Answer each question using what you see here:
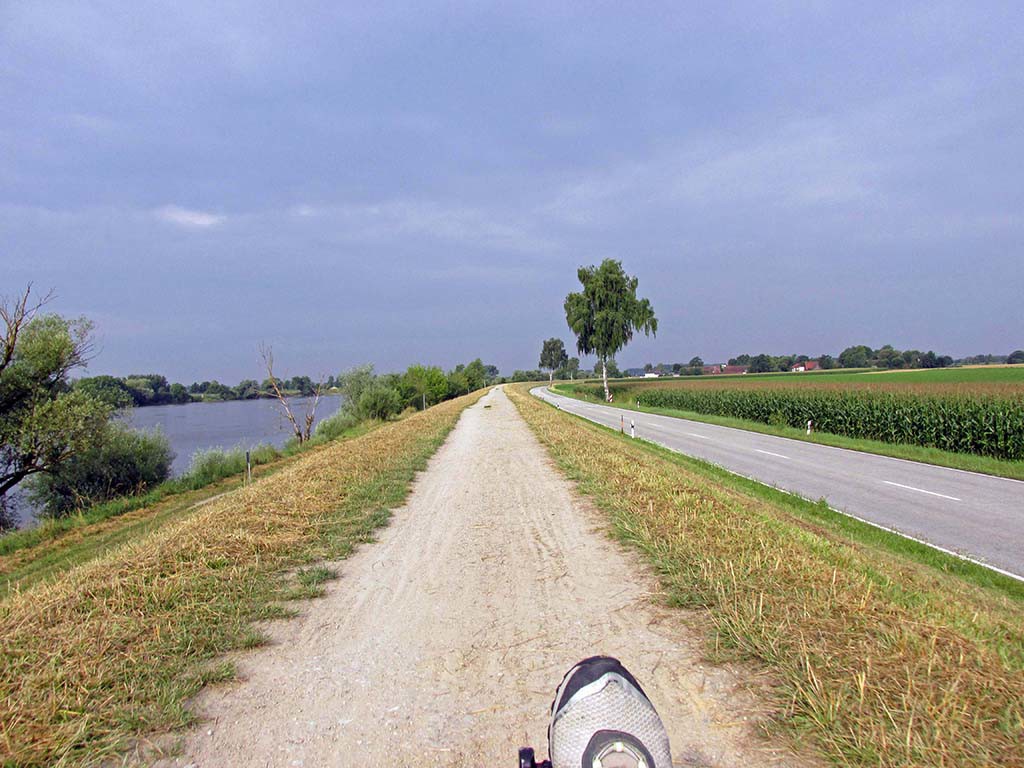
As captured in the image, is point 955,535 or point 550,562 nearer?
point 550,562

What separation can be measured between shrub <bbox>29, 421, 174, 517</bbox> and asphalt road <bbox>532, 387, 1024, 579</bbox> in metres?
19.3

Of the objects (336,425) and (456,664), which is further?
(336,425)

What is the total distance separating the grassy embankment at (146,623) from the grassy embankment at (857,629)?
3237mm

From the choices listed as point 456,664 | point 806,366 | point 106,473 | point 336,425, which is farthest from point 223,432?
point 806,366

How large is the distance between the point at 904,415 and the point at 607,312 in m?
33.0

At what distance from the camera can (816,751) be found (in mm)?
2518

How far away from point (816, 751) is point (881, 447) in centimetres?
2027

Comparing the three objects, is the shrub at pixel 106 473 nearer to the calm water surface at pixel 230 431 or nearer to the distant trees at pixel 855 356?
the calm water surface at pixel 230 431

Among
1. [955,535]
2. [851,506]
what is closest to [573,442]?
[851,506]

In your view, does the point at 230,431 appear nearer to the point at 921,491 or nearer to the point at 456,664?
the point at 921,491

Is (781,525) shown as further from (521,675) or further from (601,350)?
(601,350)

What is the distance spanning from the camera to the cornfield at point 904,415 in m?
17.3

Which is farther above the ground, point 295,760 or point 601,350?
point 601,350

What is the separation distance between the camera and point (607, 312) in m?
52.6
